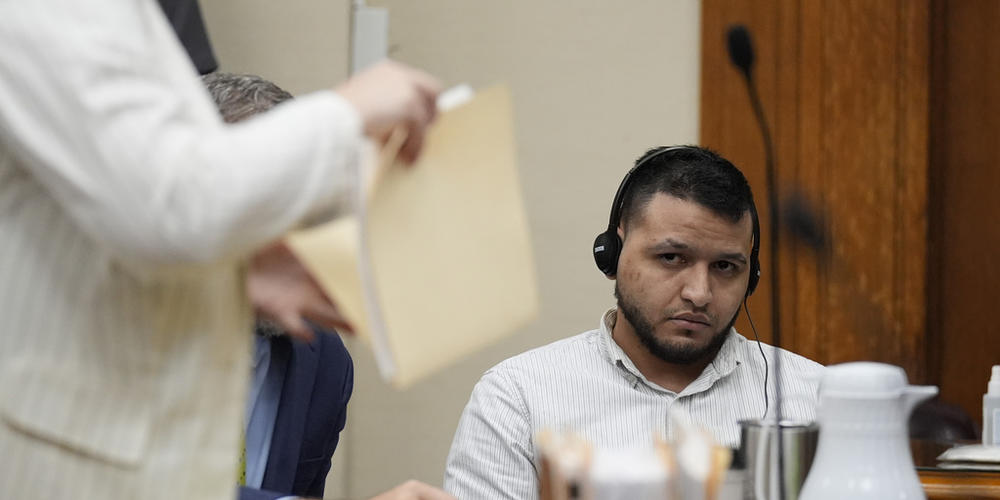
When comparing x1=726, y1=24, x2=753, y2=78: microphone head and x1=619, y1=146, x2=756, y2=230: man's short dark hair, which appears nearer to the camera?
x1=726, y1=24, x2=753, y2=78: microphone head

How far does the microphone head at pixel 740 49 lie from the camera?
0.94 metres

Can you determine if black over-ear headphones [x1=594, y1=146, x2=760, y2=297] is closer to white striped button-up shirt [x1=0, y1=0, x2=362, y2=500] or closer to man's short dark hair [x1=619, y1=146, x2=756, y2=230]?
man's short dark hair [x1=619, y1=146, x2=756, y2=230]

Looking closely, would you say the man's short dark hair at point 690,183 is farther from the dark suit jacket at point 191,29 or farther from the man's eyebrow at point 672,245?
the dark suit jacket at point 191,29

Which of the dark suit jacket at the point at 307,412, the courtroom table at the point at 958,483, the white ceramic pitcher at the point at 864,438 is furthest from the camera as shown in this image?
the dark suit jacket at the point at 307,412

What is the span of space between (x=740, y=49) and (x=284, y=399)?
833mm

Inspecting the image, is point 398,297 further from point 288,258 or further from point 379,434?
point 379,434

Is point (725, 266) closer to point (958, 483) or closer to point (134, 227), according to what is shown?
point (958, 483)

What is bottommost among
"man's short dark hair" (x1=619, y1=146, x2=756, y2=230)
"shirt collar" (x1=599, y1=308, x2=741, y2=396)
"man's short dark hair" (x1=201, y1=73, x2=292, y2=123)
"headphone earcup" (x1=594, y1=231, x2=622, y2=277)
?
"shirt collar" (x1=599, y1=308, x2=741, y2=396)

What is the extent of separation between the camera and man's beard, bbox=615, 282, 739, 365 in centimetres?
193

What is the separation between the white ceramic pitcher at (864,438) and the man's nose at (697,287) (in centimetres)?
96

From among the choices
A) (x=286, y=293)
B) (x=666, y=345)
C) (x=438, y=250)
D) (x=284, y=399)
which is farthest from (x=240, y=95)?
(x=666, y=345)

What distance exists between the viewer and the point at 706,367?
2.00 meters

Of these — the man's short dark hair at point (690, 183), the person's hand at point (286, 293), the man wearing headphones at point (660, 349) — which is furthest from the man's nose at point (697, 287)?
the person's hand at point (286, 293)

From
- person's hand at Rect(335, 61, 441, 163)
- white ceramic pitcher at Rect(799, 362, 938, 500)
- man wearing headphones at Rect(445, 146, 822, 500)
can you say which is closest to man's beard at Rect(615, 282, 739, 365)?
man wearing headphones at Rect(445, 146, 822, 500)
